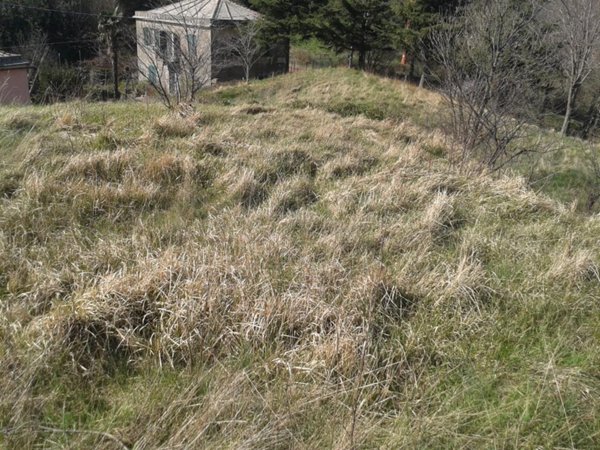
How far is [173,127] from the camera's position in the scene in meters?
5.27

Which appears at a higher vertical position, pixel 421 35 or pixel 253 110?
pixel 421 35

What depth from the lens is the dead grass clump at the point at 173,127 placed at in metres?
5.14

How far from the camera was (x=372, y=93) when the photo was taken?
1630 centimetres

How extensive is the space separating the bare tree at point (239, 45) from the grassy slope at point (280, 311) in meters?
16.0

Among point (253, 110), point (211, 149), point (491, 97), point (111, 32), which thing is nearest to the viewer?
point (211, 149)

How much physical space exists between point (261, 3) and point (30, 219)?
2187 cm

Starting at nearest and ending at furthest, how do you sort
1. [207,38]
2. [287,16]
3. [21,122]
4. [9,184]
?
[9,184] < [21,122] < [207,38] < [287,16]

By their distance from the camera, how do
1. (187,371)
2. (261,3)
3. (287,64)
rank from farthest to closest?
(287,64)
(261,3)
(187,371)

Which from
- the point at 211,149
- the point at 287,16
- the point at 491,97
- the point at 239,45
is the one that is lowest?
the point at 211,149

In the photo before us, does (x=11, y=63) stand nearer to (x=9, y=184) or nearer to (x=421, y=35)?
(x=421, y=35)

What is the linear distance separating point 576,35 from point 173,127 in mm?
16788

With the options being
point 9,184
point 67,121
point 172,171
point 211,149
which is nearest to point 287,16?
point 67,121

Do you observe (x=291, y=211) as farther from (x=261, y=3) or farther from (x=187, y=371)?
(x=261, y=3)

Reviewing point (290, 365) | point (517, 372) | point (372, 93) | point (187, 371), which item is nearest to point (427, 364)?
point (517, 372)
